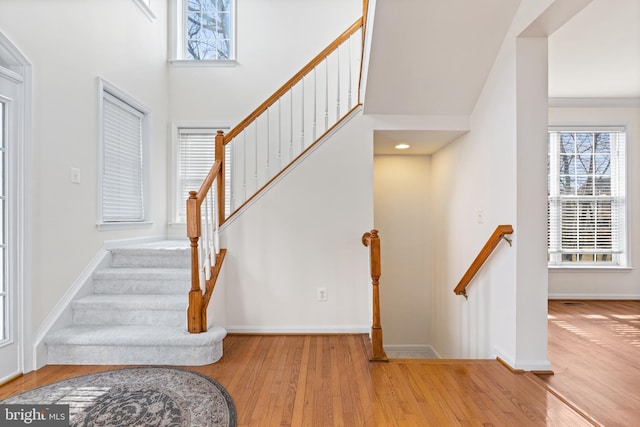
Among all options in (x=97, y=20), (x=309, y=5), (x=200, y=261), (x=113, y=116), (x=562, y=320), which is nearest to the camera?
(x=200, y=261)

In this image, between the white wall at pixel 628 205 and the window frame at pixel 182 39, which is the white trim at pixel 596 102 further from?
the window frame at pixel 182 39

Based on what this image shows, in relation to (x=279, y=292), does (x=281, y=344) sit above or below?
below

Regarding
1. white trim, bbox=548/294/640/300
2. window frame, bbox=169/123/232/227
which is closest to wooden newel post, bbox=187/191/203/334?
window frame, bbox=169/123/232/227

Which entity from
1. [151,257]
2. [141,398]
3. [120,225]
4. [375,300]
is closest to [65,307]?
[151,257]

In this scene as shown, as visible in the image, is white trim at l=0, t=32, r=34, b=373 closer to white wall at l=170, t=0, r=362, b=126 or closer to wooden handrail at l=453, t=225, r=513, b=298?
white wall at l=170, t=0, r=362, b=126

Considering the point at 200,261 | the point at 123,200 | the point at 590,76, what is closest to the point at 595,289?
the point at 590,76

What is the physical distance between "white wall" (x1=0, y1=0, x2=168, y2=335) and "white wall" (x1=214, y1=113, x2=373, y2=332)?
1252mm

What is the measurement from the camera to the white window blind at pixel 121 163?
3477mm

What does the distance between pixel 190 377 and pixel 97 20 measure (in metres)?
3.30

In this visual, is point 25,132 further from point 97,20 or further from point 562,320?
point 562,320

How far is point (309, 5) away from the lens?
456 cm

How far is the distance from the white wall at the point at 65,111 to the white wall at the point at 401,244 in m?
3.07

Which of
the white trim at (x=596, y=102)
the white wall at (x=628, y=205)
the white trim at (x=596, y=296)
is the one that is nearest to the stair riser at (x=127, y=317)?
the white trim at (x=596, y=296)

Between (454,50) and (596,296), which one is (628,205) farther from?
(454,50)
